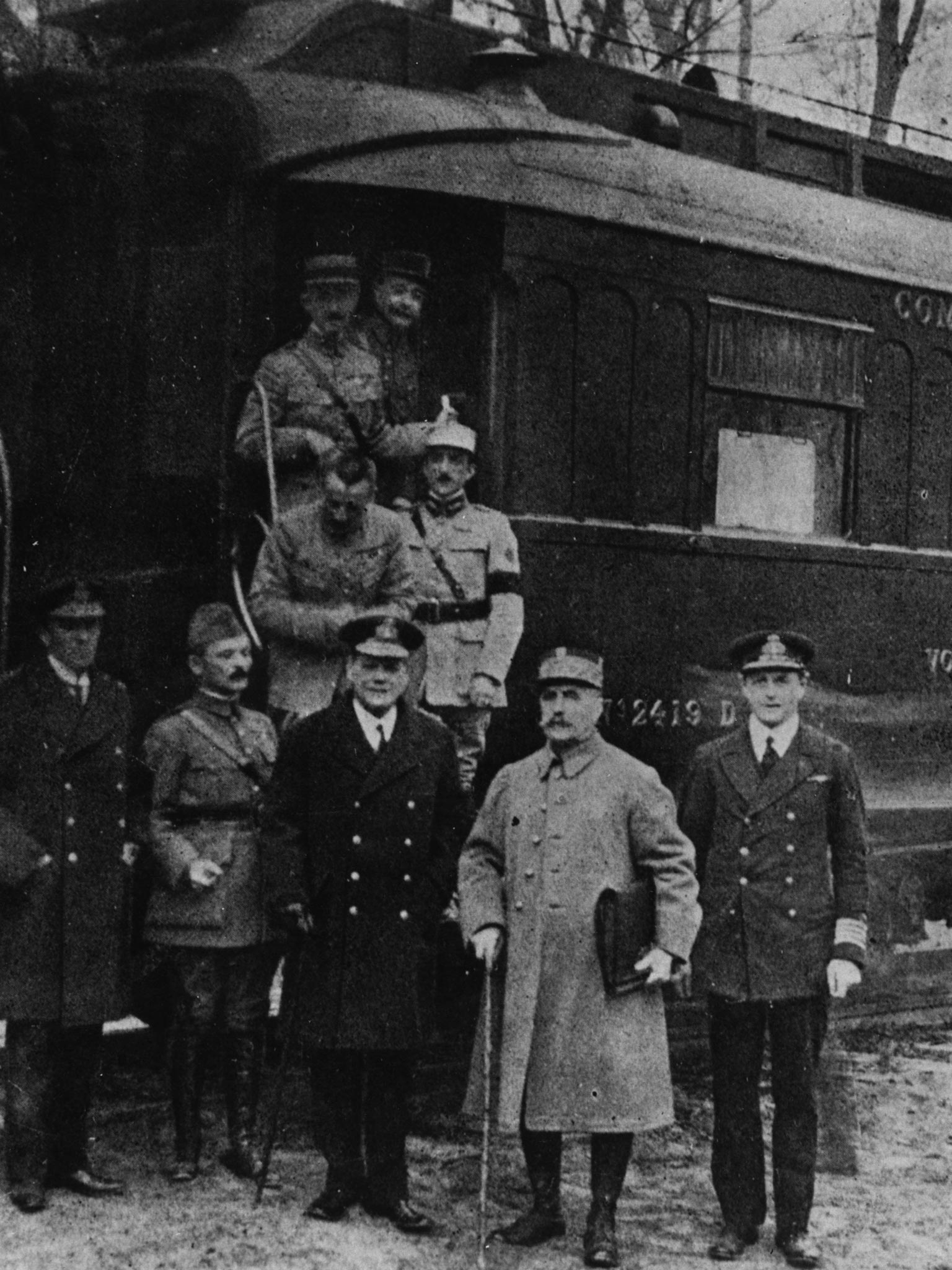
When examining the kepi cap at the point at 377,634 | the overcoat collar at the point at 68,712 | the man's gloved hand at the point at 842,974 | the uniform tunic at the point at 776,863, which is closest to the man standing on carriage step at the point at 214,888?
the overcoat collar at the point at 68,712

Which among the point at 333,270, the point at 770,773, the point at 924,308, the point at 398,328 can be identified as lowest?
the point at 770,773

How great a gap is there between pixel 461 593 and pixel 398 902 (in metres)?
1.32

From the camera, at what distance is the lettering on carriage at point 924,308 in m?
7.71

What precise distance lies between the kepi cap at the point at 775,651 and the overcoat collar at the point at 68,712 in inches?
71.1

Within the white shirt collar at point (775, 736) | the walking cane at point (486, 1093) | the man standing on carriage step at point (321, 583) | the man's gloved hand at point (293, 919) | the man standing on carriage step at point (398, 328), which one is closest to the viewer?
the walking cane at point (486, 1093)

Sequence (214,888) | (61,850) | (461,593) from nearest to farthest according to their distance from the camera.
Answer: (61,850) → (214,888) → (461,593)

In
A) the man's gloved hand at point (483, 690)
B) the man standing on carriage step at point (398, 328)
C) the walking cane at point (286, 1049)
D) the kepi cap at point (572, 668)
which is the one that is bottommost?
the walking cane at point (286, 1049)

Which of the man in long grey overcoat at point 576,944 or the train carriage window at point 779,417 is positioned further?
the train carriage window at point 779,417

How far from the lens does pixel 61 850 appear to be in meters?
5.12

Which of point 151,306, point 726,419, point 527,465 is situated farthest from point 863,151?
point 151,306

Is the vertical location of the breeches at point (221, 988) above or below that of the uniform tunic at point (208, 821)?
below

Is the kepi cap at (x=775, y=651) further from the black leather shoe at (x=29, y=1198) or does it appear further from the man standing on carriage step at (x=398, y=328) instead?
the black leather shoe at (x=29, y=1198)

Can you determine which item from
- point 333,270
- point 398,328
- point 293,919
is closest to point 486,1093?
point 293,919

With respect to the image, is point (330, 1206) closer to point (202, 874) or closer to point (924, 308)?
point (202, 874)
